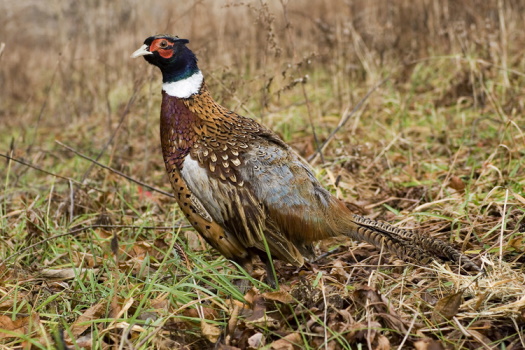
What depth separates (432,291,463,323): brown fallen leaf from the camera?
8.82ft

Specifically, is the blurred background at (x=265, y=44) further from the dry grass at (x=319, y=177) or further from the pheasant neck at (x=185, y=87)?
the pheasant neck at (x=185, y=87)

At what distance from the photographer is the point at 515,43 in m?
6.97

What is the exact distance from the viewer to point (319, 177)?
463cm

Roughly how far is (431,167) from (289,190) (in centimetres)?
201

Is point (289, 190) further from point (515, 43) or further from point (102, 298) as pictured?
point (515, 43)

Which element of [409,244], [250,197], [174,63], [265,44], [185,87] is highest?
[174,63]

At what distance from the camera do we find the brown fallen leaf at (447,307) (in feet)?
8.82

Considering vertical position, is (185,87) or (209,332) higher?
(185,87)

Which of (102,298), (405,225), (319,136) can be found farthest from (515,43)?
(102,298)

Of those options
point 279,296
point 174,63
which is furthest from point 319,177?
point 279,296

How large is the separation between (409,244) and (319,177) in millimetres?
1582

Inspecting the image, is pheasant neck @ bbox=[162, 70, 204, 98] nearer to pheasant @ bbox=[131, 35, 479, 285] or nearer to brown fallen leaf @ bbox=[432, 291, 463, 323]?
pheasant @ bbox=[131, 35, 479, 285]

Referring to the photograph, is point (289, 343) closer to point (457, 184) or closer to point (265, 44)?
point (457, 184)

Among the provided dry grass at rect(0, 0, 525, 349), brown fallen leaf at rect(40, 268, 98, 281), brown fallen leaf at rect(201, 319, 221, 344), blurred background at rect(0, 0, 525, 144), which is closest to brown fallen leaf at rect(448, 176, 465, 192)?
dry grass at rect(0, 0, 525, 349)
